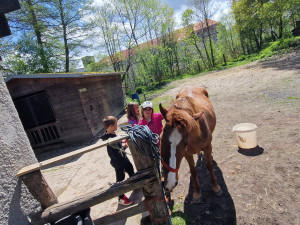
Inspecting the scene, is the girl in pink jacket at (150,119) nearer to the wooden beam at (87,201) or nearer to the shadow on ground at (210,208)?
the shadow on ground at (210,208)

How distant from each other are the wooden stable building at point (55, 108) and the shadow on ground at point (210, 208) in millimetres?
5683

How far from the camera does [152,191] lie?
1671 mm

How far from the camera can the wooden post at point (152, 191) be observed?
5.31ft

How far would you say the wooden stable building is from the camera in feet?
22.9

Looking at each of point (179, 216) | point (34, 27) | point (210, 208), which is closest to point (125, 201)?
point (179, 216)

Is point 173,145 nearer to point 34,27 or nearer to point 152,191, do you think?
point 152,191

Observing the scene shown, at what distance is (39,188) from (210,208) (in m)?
2.38

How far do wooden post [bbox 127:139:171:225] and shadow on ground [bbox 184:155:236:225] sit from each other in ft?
3.19

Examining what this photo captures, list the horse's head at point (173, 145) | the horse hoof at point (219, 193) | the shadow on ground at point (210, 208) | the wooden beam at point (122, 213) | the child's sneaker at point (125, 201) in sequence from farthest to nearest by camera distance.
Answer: the child's sneaker at point (125, 201)
the horse hoof at point (219, 193)
the shadow on ground at point (210, 208)
the horse's head at point (173, 145)
the wooden beam at point (122, 213)

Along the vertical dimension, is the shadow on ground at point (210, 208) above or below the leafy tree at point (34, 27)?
below

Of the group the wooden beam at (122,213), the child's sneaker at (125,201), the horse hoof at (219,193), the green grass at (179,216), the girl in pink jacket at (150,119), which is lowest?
the green grass at (179,216)

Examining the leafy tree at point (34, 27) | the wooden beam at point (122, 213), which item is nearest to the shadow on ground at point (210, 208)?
the wooden beam at point (122, 213)

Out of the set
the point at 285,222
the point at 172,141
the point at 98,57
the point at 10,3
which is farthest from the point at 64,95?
the point at 98,57

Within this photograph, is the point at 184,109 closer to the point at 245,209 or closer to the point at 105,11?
the point at 245,209
